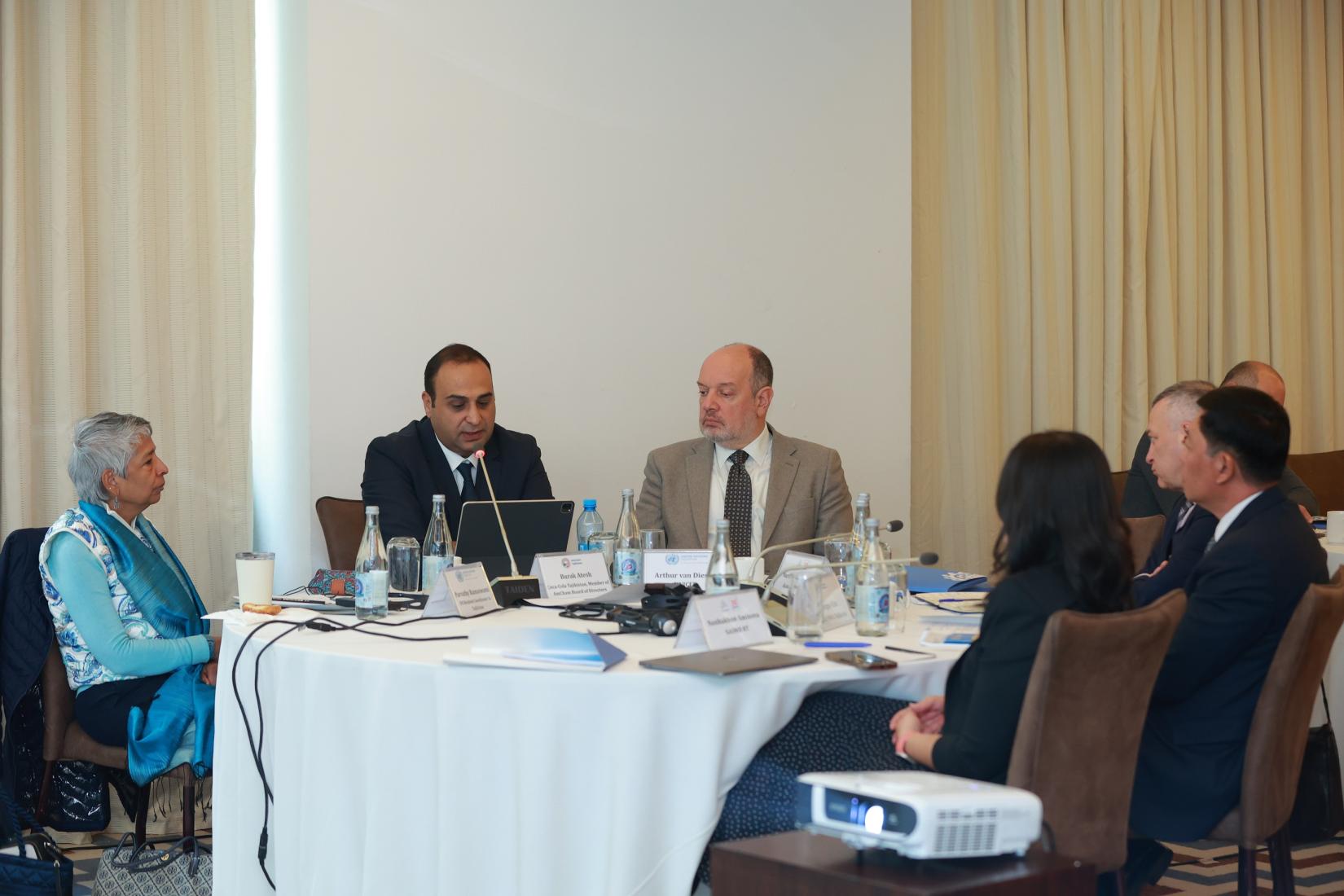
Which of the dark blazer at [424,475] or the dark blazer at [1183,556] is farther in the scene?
the dark blazer at [424,475]

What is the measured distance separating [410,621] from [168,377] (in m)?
1.95

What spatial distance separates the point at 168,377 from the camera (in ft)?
14.4

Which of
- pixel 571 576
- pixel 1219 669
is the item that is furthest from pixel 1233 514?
pixel 571 576

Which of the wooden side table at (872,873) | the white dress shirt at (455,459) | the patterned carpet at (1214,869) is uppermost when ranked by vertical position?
the white dress shirt at (455,459)

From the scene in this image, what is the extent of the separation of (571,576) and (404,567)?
20.0 inches

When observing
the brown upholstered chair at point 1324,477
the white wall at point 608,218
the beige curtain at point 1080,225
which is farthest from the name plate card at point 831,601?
the brown upholstered chair at point 1324,477

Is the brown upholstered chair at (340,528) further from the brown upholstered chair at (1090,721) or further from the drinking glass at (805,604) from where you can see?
the brown upholstered chair at (1090,721)

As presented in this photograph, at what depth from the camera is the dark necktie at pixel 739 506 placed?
4258 mm

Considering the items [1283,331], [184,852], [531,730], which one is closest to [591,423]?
[184,852]

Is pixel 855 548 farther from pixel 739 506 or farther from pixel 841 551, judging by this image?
pixel 739 506

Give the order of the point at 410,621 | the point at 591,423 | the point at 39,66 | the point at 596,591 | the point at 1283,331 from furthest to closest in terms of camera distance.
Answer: the point at 1283,331 < the point at 591,423 < the point at 39,66 < the point at 596,591 < the point at 410,621

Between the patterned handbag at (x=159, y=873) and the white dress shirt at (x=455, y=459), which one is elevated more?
the white dress shirt at (x=455, y=459)

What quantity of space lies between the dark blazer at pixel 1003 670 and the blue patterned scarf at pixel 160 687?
6.32 ft

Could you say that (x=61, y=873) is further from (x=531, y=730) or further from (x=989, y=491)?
(x=989, y=491)
